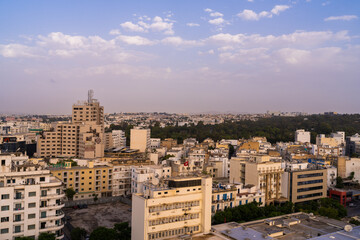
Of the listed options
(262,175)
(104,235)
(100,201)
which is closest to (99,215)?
(100,201)

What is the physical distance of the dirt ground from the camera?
26.9 m

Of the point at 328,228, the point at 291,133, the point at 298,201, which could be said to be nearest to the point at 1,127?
the point at 291,133

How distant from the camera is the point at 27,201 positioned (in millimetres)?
19906

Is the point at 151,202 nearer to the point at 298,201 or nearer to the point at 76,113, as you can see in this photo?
the point at 298,201

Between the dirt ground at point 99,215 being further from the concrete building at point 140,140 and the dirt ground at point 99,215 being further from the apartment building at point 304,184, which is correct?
the concrete building at point 140,140

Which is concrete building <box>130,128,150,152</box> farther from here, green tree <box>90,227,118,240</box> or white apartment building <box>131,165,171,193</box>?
green tree <box>90,227,118,240</box>

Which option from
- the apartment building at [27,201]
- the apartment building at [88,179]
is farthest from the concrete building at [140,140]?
the apartment building at [27,201]

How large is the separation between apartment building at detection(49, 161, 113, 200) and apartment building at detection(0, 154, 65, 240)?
12.7 m

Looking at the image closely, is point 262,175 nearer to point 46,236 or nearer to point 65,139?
point 46,236

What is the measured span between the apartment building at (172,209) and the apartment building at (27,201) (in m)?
5.33

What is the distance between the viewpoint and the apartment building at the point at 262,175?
3056 centimetres

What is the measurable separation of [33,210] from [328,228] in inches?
723

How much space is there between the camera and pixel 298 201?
32250mm

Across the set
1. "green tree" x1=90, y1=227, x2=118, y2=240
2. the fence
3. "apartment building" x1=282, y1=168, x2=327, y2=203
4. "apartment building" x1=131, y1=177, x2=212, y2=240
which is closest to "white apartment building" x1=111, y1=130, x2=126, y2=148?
the fence
